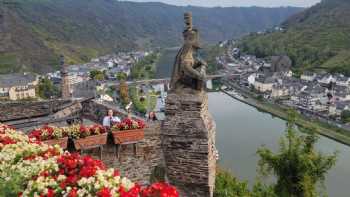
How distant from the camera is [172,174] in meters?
5.61

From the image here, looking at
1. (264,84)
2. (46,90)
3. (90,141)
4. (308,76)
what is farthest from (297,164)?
(308,76)

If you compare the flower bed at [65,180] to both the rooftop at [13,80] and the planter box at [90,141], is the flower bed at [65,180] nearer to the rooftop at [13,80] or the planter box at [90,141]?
the planter box at [90,141]

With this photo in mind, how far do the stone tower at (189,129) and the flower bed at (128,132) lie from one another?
775 mm

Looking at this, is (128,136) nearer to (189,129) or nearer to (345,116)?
(189,129)

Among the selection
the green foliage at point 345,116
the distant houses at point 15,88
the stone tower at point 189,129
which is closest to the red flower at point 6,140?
the stone tower at point 189,129

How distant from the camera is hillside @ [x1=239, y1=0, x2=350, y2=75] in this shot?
258 feet

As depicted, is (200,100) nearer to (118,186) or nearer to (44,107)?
(118,186)

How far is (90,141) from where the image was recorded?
604cm

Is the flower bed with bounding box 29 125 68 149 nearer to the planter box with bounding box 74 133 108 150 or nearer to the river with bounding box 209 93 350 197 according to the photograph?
the planter box with bounding box 74 133 108 150

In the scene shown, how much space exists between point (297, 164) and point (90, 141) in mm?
6755

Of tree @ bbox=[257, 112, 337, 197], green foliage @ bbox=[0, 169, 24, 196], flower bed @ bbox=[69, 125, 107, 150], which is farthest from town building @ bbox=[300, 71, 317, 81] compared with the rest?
green foliage @ bbox=[0, 169, 24, 196]

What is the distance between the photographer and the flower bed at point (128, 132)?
6.21m

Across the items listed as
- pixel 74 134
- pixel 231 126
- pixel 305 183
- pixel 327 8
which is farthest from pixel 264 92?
pixel 327 8

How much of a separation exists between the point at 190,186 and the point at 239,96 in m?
64.5
